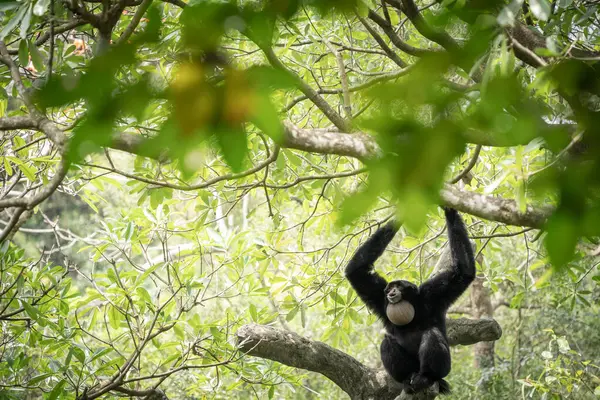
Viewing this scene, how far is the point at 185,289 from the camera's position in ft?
12.1

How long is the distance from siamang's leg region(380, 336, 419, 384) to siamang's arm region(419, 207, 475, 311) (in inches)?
15.1

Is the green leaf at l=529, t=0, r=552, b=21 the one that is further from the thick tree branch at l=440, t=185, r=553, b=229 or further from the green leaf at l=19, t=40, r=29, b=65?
the green leaf at l=19, t=40, r=29, b=65

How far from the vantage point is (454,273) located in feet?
12.2

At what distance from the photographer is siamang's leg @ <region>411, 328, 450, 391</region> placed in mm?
3848

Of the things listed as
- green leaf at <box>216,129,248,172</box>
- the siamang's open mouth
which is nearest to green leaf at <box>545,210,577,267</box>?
green leaf at <box>216,129,248,172</box>

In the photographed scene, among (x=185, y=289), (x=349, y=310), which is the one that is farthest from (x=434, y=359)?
(x=185, y=289)

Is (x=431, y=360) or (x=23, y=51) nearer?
(x=23, y=51)

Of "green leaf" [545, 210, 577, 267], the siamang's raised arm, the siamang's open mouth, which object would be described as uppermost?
the siamang's raised arm

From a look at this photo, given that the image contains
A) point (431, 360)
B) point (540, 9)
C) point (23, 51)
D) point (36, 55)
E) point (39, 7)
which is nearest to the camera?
point (540, 9)

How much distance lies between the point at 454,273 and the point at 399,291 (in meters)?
0.38

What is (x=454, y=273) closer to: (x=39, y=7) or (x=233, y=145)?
(x=39, y=7)

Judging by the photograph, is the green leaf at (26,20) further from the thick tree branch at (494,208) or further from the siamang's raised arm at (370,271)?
the siamang's raised arm at (370,271)

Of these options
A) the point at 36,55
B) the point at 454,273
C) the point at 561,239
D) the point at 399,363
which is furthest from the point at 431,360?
the point at 561,239

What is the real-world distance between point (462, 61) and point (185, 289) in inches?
127
